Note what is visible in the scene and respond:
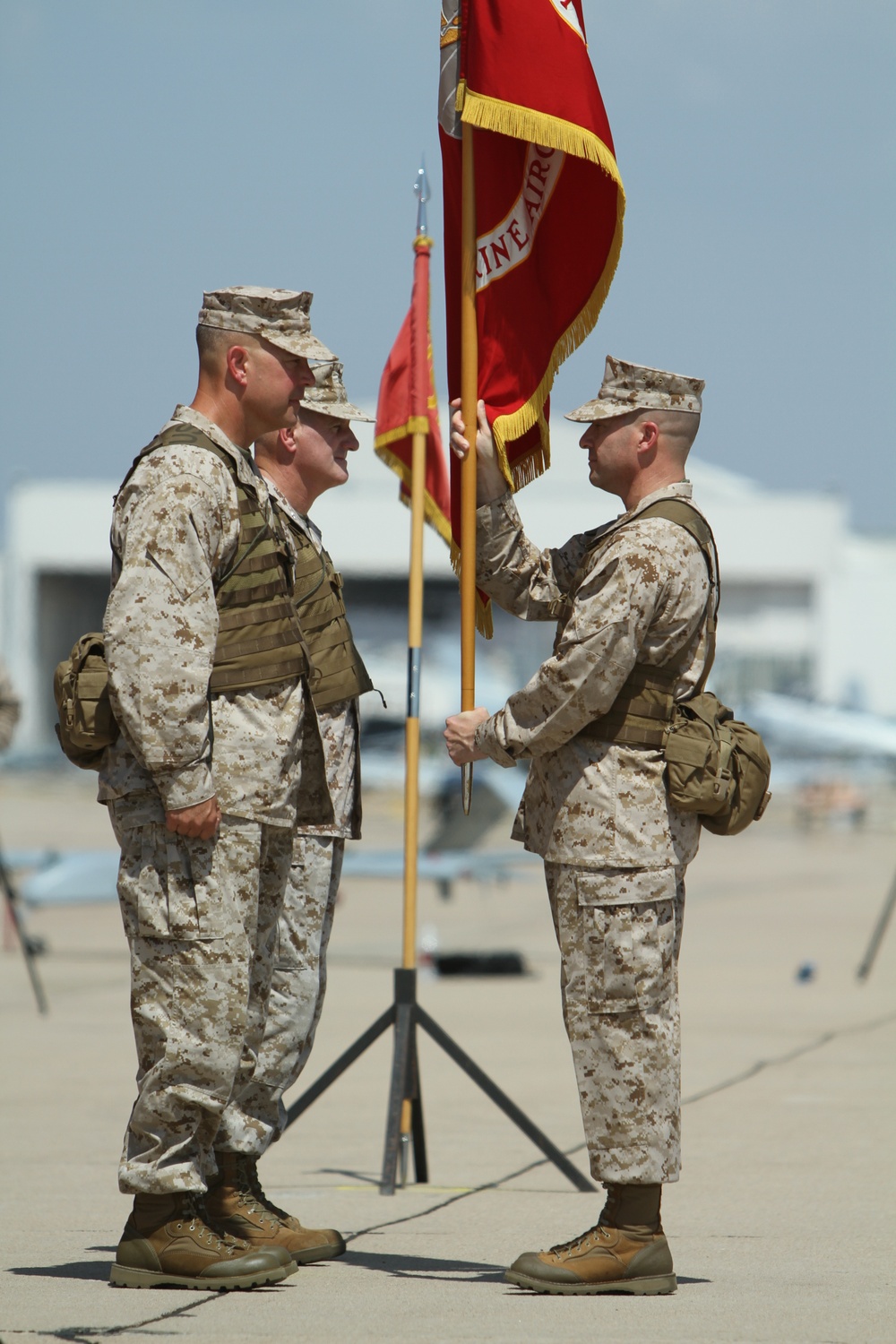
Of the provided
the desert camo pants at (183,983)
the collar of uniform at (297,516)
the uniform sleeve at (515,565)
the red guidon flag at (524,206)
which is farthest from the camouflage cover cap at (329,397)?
the desert camo pants at (183,983)

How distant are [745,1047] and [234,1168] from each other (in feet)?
18.6

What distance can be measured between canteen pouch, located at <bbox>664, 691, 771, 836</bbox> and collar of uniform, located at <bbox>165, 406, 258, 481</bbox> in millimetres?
1238

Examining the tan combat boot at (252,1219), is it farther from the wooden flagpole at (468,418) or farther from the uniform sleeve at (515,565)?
the uniform sleeve at (515,565)

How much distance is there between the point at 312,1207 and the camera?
211 inches

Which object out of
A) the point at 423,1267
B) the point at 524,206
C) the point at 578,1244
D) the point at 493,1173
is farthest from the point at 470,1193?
the point at 524,206

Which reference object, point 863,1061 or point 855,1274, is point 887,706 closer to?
point 863,1061

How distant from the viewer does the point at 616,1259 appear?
4.14 meters

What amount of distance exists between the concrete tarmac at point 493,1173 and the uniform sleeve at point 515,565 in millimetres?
1760

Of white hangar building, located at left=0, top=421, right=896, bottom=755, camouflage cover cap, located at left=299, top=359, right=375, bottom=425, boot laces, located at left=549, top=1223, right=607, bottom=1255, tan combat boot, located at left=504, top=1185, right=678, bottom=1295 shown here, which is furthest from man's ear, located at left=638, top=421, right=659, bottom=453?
white hangar building, located at left=0, top=421, right=896, bottom=755

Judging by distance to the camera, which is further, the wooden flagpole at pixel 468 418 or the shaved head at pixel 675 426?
the wooden flagpole at pixel 468 418

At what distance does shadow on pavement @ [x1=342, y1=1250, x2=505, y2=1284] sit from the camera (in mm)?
4305

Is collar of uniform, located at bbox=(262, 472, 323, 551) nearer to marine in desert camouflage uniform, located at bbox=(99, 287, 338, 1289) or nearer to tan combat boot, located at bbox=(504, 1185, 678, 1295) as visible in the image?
marine in desert camouflage uniform, located at bbox=(99, 287, 338, 1289)

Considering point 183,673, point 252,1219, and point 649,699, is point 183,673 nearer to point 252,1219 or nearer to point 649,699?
point 649,699

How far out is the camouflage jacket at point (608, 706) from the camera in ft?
13.8
